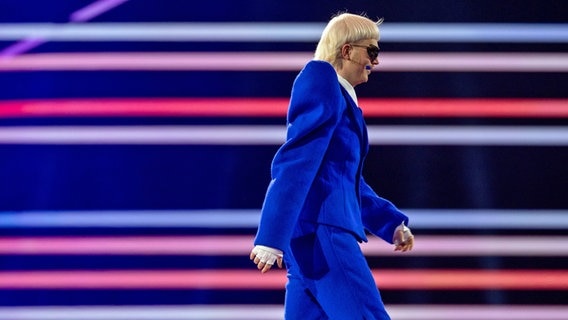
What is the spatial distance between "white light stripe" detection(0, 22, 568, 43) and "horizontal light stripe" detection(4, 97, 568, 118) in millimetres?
280

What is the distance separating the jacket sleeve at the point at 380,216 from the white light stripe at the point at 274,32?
1474 millimetres

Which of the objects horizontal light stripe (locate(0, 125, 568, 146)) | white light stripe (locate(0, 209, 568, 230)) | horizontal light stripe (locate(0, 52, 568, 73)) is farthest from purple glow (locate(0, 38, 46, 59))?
white light stripe (locate(0, 209, 568, 230))

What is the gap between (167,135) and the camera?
4023mm

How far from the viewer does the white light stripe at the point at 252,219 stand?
3975mm

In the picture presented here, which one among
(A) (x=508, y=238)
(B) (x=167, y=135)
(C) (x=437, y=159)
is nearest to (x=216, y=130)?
(B) (x=167, y=135)

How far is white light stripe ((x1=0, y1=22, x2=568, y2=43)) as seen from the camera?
159 inches

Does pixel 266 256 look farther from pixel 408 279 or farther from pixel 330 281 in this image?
pixel 408 279

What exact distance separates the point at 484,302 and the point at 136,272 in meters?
1.56

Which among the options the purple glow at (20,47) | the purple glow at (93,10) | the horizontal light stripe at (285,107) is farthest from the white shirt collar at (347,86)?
the purple glow at (20,47)

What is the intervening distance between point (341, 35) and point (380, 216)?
57cm

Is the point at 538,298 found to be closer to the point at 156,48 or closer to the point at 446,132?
the point at 446,132

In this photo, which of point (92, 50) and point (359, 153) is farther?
point (92, 50)

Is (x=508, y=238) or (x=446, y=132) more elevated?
(x=446, y=132)

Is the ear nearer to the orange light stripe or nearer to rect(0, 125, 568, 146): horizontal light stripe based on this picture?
rect(0, 125, 568, 146): horizontal light stripe
